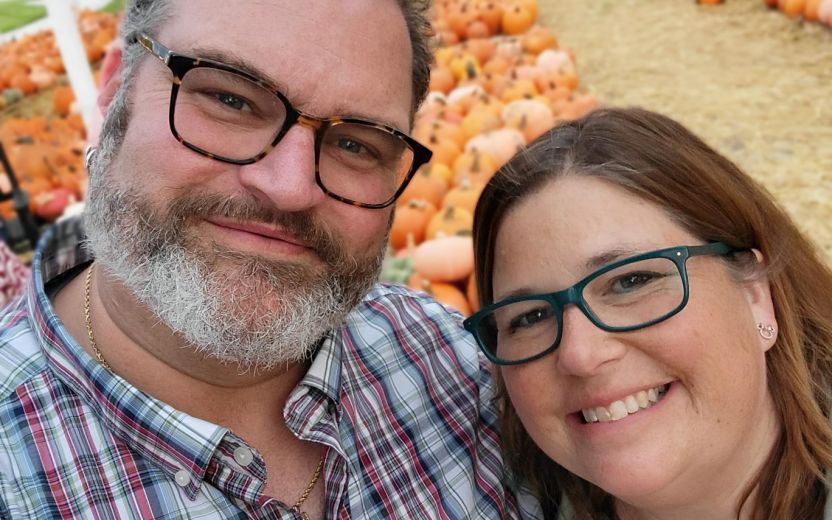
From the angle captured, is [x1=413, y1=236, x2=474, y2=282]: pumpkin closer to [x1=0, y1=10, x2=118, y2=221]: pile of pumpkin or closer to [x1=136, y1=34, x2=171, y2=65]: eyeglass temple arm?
[x1=136, y1=34, x2=171, y2=65]: eyeglass temple arm

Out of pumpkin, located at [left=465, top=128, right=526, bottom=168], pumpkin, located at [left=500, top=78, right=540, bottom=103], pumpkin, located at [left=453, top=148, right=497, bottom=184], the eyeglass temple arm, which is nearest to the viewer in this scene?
the eyeglass temple arm

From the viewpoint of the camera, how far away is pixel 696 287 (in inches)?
51.2

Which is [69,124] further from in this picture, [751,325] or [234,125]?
[751,325]

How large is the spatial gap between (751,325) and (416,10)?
3.51 ft

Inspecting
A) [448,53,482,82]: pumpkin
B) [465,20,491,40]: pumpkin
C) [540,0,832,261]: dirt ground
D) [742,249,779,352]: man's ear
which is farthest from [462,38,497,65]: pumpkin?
[742,249,779,352]: man's ear

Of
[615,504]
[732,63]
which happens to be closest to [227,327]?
[615,504]

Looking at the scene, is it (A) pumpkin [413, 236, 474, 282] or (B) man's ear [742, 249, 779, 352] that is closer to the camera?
(B) man's ear [742, 249, 779, 352]

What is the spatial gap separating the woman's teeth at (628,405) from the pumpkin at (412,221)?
2.63 meters

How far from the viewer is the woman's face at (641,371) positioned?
127cm

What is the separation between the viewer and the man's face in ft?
4.16

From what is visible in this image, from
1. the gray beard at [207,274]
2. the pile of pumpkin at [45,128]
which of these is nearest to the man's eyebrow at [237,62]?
the gray beard at [207,274]

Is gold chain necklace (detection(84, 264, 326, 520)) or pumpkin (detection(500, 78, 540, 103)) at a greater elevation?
gold chain necklace (detection(84, 264, 326, 520))

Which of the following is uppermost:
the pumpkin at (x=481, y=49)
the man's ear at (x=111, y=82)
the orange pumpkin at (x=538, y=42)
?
the man's ear at (x=111, y=82)

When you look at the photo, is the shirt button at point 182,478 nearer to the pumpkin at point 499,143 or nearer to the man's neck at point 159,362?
the man's neck at point 159,362
